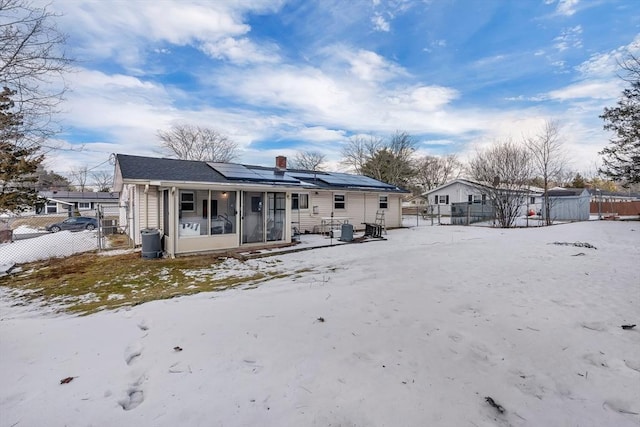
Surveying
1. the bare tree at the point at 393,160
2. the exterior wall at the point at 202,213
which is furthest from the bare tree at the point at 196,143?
the exterior wall at the point at 202,213

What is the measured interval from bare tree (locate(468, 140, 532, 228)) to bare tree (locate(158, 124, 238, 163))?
1086 inches

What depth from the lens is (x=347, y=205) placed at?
1627 cm

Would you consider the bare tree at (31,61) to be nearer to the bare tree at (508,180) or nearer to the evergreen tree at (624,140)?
the bare tree at (508,180)

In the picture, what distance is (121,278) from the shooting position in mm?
7000

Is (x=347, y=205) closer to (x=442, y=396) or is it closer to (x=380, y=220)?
(x=380, y=220)

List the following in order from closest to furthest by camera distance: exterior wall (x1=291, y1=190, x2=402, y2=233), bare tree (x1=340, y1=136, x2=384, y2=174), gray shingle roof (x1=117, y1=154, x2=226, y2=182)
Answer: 1. gray shingle roof (x1=117, y1=154, x2=226, y2=182)
2. exterior wall (x1=291, y1=190, x2=402, y2=233)
3. bare tree (x1=340, y1=136, x2=384, y2=174)

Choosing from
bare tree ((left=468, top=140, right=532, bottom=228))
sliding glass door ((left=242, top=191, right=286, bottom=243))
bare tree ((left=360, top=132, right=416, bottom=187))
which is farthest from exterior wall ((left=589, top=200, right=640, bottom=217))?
sliding glass door ((left=242, top=191, right=286, bottom=243))

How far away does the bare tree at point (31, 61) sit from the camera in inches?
227

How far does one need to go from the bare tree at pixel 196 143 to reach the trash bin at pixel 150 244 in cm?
2568

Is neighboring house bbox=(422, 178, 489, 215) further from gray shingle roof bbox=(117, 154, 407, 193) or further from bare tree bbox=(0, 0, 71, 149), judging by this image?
bare tree bbox=(0, 0, 71, 149)

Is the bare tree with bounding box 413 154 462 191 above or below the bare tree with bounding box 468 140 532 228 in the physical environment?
above

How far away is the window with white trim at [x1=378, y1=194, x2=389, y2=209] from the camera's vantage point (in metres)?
17.7

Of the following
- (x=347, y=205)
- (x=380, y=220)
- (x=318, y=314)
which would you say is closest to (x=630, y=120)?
(x=380, y=220)

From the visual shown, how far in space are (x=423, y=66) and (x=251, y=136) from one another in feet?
61.6
